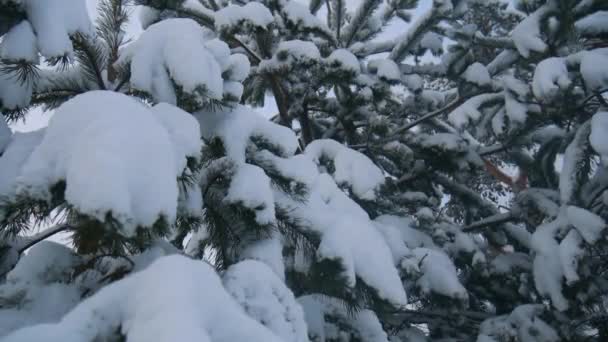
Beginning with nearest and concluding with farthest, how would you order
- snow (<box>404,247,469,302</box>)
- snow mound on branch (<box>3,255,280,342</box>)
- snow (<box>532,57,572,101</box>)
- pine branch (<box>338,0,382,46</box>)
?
snow mound on branch (<box>3,255,280,342</box>)
snow (<box>532,57,572,101</box>)
snow (<box>404,247,469,302</box>)
pine branch (<box>338,0,382,46</box>)

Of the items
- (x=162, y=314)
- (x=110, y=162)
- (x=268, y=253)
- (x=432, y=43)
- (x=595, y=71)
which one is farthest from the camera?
(x=432, y=43)

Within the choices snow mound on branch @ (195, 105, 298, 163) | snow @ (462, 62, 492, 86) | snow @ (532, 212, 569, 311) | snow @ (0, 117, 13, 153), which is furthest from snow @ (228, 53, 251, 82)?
snow @ (532, 212, 569, 311)

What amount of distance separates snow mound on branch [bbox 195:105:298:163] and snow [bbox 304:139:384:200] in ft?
3.62

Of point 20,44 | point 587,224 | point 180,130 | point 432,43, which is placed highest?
point 20,44

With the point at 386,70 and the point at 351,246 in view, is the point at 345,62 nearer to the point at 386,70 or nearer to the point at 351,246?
the point at 386,70

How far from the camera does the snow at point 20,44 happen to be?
1.19 m

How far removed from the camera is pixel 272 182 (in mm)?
1915

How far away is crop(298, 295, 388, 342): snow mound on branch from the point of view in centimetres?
205

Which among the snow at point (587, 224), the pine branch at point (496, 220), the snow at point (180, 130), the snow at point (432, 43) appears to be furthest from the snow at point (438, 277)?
the snow at point (180, 130)

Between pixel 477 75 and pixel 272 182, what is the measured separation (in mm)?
2273

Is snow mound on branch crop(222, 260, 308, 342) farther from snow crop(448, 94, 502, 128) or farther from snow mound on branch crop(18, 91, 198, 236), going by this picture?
snow crop(448, 94, 502, 128)

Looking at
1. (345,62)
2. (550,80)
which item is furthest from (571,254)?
(345,62)

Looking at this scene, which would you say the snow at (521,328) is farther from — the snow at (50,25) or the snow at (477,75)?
the snow at (50,25)

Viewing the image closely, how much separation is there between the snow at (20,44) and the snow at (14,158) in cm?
23
